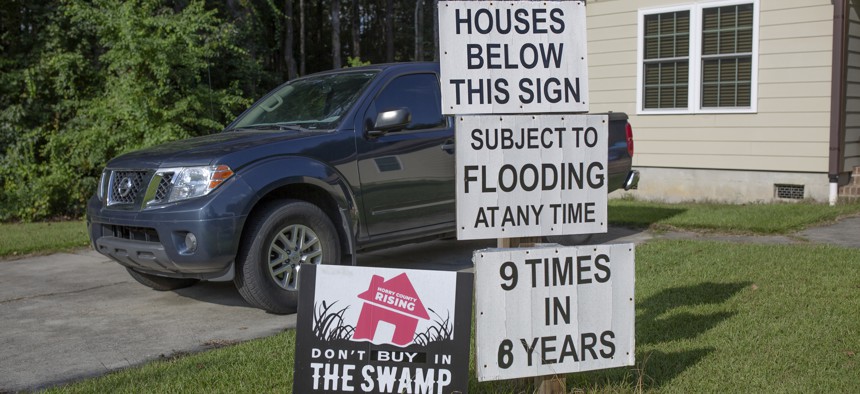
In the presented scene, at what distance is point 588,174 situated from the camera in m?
3.77

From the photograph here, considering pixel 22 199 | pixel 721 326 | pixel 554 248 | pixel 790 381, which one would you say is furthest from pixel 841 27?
pixel 22 199

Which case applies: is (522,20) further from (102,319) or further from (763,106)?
(763,106)

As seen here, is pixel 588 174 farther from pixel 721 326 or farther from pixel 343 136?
pixel 343 136

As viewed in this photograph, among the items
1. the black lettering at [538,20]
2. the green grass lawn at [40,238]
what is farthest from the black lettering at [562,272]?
the green grass lawn at [40,238]

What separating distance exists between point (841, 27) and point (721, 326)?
24.4ft

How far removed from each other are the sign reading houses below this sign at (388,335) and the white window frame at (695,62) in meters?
9.52

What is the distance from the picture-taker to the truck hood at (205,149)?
5809 millimetres

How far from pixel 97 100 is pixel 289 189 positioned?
24.5ft

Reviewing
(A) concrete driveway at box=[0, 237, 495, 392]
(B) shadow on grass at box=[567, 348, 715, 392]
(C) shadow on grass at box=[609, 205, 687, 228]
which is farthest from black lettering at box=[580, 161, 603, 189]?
(C) shadow on grass at box=[609, 205, 687, 228]

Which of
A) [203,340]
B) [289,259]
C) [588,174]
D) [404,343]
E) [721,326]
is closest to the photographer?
[404,343]

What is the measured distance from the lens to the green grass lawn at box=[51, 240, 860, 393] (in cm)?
405

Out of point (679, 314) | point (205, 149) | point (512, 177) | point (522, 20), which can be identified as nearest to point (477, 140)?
point (512, 177)

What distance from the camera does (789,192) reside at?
11.7 metres

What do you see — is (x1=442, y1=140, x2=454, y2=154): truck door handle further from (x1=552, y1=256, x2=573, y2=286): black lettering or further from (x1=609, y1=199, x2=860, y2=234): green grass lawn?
(x1=609, y1=199, x2=860, y2=234): green grass lawn
